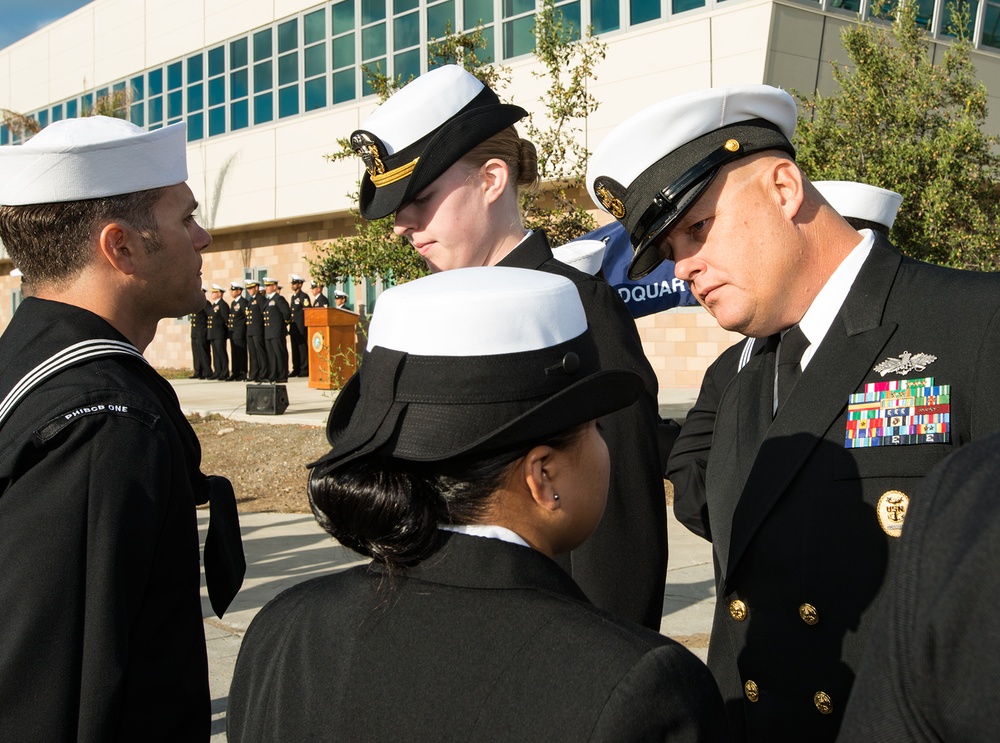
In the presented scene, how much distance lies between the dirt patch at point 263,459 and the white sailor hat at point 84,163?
6.60m

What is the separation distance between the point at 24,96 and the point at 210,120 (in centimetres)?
1178

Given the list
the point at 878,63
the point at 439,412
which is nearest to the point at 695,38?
the point at 878,63

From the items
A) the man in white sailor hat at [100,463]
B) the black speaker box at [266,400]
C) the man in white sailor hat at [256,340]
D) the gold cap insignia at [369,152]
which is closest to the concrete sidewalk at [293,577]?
the man in white sailor hat at [100,463]

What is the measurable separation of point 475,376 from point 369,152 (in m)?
1.52

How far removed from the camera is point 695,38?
16.0 meters

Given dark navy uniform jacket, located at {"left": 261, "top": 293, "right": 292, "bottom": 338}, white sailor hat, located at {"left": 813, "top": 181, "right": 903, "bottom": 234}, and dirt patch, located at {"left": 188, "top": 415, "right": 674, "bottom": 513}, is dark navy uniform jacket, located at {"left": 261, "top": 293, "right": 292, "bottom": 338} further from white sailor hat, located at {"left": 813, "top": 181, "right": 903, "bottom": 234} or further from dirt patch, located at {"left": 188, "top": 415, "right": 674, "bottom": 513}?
white sailor hat, located at {"left": 813, "top": 181, "right": 903, "bottom": 234}

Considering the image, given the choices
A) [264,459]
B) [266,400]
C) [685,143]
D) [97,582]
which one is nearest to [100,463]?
[97,582]

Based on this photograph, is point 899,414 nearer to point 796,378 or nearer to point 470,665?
point 796,378

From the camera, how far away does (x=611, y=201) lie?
2428 millimetres

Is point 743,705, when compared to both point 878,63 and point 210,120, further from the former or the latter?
point 210,120

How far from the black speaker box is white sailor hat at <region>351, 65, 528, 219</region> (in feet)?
41.0

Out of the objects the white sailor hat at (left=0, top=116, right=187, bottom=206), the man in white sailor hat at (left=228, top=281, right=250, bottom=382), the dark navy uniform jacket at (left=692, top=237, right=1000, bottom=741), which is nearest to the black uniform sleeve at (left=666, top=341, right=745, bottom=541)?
the dark navy uniform jacket at (left=692, top=237, right=1000, bottom=741)

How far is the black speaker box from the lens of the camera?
15.0 meters

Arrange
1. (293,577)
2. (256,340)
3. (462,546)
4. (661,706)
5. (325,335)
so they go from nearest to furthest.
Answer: (661,706) → (462,546) → (293,577) → (325,335) → (256,340)
